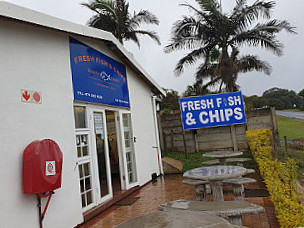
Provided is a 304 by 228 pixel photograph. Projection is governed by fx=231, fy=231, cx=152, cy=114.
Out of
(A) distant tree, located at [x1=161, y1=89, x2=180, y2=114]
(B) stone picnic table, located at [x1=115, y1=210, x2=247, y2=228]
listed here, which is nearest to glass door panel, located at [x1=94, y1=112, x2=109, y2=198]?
(B) stone picnic table, located at [x1=115, y1=210, x2=247, y2=228]

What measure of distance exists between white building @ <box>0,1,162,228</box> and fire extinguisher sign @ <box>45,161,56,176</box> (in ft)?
1.32

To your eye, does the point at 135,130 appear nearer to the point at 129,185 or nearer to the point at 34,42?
the point at 129,185

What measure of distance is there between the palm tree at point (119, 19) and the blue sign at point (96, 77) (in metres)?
7.56

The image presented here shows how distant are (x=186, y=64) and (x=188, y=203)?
10.9 meters

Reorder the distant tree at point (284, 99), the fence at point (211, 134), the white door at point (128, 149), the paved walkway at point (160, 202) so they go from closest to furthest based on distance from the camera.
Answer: the paved walkway at point (160, 202) < the white door at point (128, 149) < the fence at point (211, 134) < the distant tree at point (284, 99)

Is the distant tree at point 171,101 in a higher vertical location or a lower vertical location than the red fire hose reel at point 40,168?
higher

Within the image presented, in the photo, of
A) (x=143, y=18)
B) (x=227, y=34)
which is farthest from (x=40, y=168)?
(x=143, y=18)

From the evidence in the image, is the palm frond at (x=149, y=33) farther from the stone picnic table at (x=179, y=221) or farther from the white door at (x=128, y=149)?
the stone picnic table at (x=179, y=221)

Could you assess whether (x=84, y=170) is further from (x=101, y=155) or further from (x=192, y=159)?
(x=192, y=159)

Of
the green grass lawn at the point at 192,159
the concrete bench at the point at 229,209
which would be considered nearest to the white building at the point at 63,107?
the concrete bench at the point at 229,209

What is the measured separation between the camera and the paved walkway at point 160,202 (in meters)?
3.85

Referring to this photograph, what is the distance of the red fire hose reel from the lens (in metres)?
3.21

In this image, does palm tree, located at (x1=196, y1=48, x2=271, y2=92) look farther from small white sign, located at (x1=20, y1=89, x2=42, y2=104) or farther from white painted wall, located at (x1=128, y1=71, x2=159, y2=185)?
small white sign, located at (x1=20, y1=89, x2=42, y2=104)

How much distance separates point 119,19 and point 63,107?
10.8 meters
